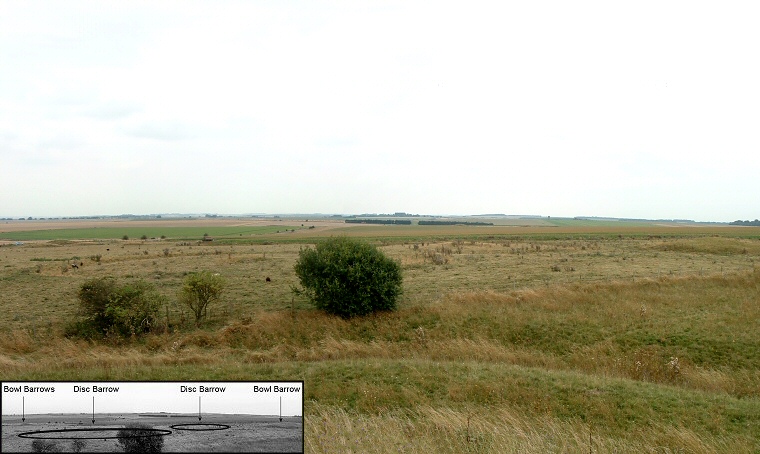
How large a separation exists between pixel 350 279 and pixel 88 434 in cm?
1853

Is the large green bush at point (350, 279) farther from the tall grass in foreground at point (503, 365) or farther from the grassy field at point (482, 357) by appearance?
the grassy field at point (482, 357)

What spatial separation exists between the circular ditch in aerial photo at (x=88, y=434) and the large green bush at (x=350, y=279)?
59.0 ft

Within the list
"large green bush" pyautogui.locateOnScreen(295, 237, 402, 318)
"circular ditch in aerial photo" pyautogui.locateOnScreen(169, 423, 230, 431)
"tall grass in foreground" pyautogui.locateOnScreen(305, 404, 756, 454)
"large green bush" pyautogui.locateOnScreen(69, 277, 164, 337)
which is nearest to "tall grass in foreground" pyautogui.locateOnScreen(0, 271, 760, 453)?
"tall grass in foreground" pyautogui.locateOnScreen(305, 404, 756, 454)

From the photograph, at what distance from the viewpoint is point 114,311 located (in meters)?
19.9

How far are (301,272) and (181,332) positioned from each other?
6950 mm

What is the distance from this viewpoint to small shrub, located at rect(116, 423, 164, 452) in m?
4.45

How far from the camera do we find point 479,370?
1412 cm

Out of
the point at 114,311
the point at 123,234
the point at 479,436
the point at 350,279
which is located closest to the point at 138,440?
the point at 479,436

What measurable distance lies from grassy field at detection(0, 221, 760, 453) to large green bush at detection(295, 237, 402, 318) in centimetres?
107

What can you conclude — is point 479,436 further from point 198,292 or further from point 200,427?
point 198,292

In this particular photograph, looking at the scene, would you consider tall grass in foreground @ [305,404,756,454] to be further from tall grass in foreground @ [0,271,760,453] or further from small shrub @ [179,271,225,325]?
small shrub @ [179,271,225,325]

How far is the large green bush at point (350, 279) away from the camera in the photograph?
2267 cm

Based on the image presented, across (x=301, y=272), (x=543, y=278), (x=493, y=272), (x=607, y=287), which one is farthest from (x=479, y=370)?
(x=493, y=272)

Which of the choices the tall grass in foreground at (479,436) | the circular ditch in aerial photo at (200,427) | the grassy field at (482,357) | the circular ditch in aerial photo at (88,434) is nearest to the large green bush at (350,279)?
the grassy field at (482,357)
